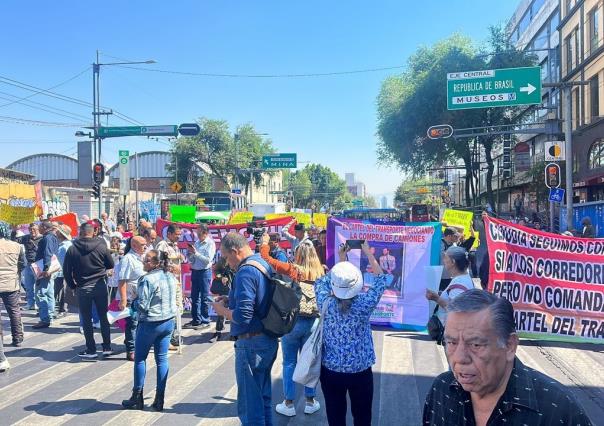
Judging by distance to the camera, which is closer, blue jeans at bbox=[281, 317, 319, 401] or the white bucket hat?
the white bucket hat

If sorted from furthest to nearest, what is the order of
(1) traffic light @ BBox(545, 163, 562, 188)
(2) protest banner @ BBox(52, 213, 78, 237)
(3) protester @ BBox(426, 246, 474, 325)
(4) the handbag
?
(1) traffic light @ BBox(545, 163, 562, 188), (2) protest banner @ BBox(52, 213, 78, 237), (3) protester @ BBox(426, 246, 474, 325), (4) the handbag

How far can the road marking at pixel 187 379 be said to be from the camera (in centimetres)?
501

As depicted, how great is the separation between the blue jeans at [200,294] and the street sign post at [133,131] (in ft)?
48.1

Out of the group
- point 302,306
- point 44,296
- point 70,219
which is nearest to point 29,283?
point 44,296

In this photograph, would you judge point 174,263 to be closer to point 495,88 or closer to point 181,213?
point 495,88

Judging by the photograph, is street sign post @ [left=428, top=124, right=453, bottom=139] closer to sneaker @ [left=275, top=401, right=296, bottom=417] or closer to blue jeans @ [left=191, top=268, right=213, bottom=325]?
blue jeans @ [left=191, top=268, right=213, bottom=325]

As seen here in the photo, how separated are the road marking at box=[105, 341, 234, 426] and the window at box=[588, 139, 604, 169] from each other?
2680 cm

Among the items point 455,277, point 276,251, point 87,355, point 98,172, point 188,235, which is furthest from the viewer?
point 98,172

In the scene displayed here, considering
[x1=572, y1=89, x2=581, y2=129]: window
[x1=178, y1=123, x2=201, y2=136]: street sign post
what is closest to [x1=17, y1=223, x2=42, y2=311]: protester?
[x1=178, y1=123, x2=201, y2=136]: street sign post

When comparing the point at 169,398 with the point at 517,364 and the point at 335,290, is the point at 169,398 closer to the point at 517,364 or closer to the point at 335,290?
the point at 335,290

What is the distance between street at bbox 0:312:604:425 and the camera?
16.7 ft

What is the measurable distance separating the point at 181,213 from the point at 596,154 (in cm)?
2308

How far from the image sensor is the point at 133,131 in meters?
22.3

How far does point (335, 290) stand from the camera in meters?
3.74
